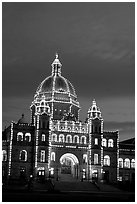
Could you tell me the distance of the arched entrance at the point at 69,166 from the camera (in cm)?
4789

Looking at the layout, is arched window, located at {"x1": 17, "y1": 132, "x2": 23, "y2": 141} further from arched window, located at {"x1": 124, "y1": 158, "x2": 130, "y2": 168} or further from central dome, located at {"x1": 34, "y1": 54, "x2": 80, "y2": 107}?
→ arched window, located at {"x1": 124, "y1": 158, "x2": 130, "y2": 168}

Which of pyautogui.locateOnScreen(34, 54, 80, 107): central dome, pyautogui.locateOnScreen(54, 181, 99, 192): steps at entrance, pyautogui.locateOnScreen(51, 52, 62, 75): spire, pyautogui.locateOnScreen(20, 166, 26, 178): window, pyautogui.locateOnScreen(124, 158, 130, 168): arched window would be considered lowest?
pyautogui.locateOnScreen(54, 181, 99, 192): steps at entrance

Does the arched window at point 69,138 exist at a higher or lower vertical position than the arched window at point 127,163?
higher

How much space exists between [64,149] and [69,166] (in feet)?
12.0

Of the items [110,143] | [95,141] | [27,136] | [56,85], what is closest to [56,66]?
[56,85]

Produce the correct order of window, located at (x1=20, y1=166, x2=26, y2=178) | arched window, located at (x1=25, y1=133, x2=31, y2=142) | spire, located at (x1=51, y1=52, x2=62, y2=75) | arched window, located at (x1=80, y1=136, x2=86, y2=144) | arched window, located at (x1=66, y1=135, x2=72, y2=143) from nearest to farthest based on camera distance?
window, located at (x1=20, y1=166, x2=26, y2=178) → arched window, located at (x1=25, y1=133, x2=31, y2=142) → arched window, located at (x1=66, y1=135, x2=72, y2=143) → arched window, located at (x1=80, y1=136, x2=86, y2=144) → spire, located at (x1=51, y1=52, x2=62, y2=75)

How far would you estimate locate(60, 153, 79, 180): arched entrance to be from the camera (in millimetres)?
47888

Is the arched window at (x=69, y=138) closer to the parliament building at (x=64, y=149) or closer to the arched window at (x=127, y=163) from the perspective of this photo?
the parliament building at (x=64, y=149)

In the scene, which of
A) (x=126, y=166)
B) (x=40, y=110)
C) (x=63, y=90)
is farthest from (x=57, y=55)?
(x=126, y=166)

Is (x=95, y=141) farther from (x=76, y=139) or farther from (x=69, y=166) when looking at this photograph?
(x=69, y=166)

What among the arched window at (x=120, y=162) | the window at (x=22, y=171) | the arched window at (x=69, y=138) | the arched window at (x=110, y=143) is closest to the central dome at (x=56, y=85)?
the arched window at (x=69, y=138)

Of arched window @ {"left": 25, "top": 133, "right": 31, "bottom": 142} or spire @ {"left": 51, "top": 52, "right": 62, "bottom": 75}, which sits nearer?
arched window @ {"left": 25, "top": 133, "right": 31, "bottom": 142}

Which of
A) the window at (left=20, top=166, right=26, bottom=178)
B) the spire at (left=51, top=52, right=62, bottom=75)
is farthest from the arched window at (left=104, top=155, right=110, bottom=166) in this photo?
the spire at (left=51, top=52, right=62, bottom=75)

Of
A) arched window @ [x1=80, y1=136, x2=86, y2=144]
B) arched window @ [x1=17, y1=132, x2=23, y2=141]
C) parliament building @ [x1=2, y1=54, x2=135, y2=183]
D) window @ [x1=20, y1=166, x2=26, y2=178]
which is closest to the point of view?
window @ [x1=20, y1=166, x2=26, y2=178]
